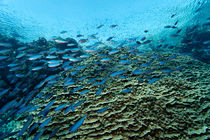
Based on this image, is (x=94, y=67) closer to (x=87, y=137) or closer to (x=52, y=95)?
(x=52, y=95)

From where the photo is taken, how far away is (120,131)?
2338 mm

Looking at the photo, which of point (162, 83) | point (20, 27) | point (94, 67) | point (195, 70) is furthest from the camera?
point (20, 27)

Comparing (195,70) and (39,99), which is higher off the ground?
(195,70)

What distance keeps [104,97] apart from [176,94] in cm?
225

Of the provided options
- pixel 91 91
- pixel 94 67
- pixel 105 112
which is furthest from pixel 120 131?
pixel 94 67

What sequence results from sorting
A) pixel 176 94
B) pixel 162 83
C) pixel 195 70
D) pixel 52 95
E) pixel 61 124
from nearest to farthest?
pixel 61 124 < pixel 176 94 < pixel 162 83 < pixel 52 95 < pixel 195 70

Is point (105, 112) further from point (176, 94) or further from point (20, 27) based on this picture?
point (20, 27)

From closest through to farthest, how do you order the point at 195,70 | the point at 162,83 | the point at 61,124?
the point at 61,124, the point at 162,83, the point at 195,70

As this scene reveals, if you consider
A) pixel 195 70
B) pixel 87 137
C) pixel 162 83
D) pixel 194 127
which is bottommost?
pixel 87 137

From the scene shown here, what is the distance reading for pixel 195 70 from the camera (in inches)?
165

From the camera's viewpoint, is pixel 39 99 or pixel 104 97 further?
pixel 39 99

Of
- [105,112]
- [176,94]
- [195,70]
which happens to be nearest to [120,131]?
[105,112]

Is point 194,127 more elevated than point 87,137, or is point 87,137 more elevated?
point 194,127

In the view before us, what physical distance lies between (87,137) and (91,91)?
1479 mm
